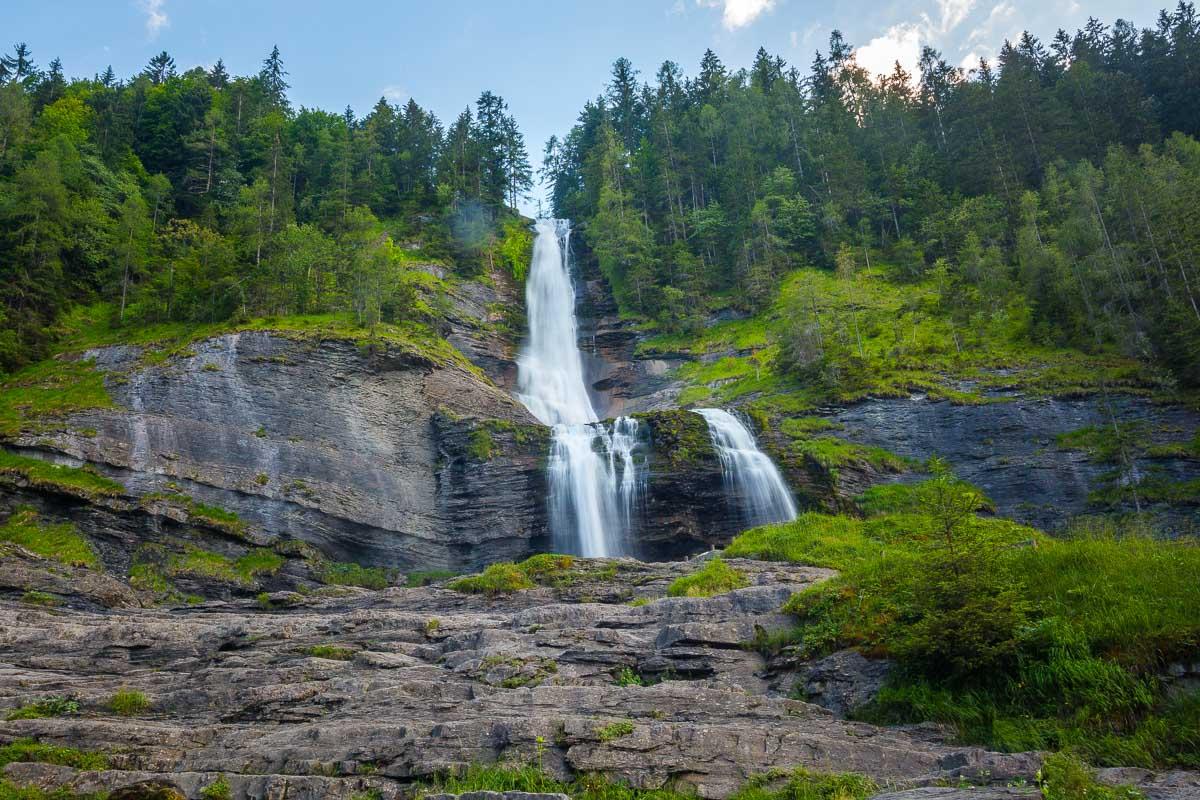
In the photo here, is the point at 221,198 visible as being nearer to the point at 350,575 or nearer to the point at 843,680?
the point at 350,575

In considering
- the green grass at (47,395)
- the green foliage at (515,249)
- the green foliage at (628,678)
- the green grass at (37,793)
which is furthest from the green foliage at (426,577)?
the green foliage at (515,249)

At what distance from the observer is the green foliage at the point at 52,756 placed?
8133 mm

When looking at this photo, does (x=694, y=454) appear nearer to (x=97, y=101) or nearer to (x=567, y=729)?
(x=567, y=729)

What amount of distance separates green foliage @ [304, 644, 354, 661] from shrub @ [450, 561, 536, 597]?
557cm

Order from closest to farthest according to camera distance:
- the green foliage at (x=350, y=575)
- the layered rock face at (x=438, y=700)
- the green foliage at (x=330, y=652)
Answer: the layered rock face at (x=438, y=700) → the green foliage at (x=330, y=652) → the green foliage at (x=350, y=575)

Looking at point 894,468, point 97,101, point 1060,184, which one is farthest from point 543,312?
point 97,101

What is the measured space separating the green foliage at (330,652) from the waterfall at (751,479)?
59.5ft

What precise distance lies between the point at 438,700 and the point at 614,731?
3.18m

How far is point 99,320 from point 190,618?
81.0 feet

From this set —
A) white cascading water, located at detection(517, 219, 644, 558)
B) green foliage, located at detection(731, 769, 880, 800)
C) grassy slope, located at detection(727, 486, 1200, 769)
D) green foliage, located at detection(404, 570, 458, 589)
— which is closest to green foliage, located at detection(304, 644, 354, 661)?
green foliage, located at detection(731, 769, 880, 800)

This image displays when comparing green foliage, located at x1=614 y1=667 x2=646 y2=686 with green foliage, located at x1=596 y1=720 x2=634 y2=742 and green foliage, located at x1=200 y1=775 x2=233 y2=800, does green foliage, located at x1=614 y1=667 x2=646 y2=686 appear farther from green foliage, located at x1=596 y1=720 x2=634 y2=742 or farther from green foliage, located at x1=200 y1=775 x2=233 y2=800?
green foliage, located at x1=200 y1=775 x2=233 y2=800

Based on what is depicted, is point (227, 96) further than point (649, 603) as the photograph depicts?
Yes

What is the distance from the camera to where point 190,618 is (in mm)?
17109

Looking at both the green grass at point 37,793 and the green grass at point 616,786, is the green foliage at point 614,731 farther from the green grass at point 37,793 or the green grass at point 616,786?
the green grass at point 37,793
